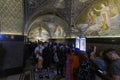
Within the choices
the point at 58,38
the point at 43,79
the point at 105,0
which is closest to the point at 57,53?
the point at 43,79

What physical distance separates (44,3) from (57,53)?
6.16 meters

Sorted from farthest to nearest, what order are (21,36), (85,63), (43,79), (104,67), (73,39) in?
(73,39) → (21,36) → (43,79) → (85,63) → (104,67)

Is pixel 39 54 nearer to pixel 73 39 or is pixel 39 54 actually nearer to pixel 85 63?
pixel 85 63

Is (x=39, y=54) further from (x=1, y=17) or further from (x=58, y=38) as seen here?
(x=58, y=38)

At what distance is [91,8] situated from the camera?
1648 centimetres

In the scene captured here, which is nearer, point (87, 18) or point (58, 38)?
point (87, 18)

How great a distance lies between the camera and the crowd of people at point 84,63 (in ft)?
13.1

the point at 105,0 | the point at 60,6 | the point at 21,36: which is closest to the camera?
the point at 21,36

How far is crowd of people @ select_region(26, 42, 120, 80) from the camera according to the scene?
3992 millimetres

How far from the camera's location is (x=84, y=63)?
6.86 metres

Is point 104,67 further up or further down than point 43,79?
further up

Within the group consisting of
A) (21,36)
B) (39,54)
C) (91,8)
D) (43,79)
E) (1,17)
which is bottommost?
(43,79)

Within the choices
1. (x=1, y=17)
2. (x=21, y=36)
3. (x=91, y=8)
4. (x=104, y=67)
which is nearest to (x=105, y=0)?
(x=91, y=8)

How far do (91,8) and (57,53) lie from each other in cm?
562
